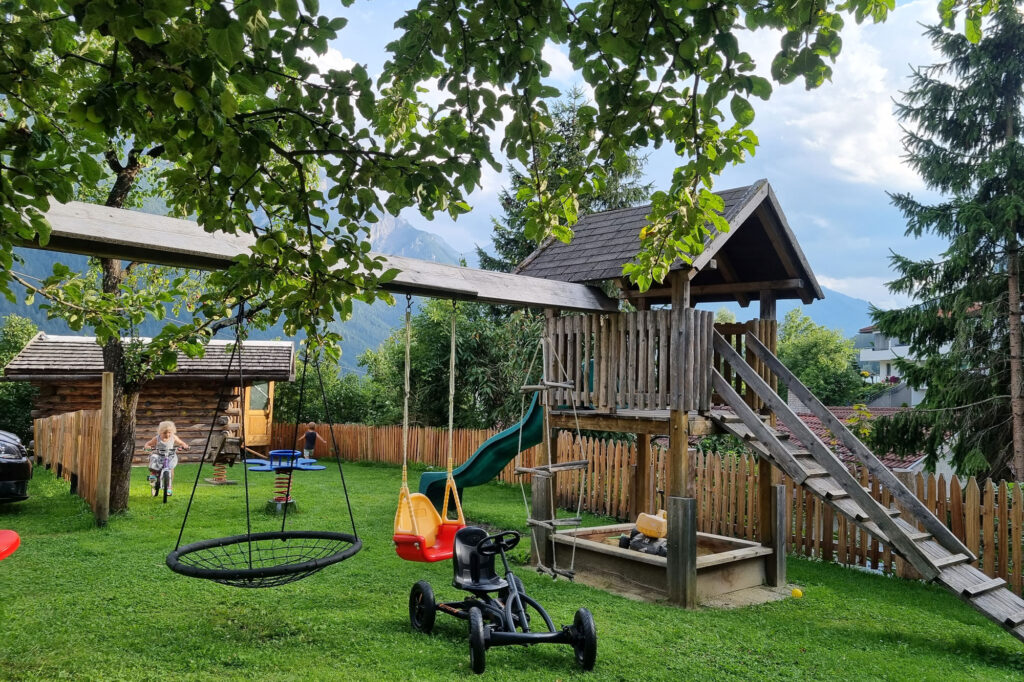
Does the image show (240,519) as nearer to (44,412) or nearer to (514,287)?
(514,287)

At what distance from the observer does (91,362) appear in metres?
19.5

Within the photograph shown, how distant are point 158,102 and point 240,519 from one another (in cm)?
968

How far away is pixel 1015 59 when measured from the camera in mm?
14305

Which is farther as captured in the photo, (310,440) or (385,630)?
(310,440)

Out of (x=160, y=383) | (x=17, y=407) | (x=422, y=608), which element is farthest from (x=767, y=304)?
(x=17, y=407)

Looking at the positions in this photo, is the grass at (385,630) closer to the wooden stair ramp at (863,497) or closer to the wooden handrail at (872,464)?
the wooden stair ramp at (863,497)

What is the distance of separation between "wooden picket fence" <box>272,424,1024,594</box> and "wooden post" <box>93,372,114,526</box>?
240 inches

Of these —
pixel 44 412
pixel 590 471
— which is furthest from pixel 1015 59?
pixel 44 412

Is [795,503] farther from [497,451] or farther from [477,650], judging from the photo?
[477,650]

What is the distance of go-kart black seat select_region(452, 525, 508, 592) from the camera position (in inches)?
242

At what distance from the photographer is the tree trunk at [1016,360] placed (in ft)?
42.1

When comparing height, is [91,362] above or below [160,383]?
above

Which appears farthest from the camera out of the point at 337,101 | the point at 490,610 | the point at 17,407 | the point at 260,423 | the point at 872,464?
the point at 260,423

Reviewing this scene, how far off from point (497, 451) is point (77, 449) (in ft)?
23.8
